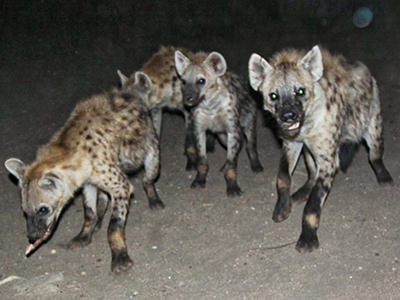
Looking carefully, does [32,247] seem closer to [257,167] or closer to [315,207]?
[315,207]

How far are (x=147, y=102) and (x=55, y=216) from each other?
4.15 feet

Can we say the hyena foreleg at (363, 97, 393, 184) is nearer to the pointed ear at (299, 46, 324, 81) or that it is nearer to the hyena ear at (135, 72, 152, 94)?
the pointed ear at (299, 46, 324, 81)

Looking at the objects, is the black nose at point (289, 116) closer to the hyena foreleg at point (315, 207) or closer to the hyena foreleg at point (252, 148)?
the hyena foreleg at point (315, 207)

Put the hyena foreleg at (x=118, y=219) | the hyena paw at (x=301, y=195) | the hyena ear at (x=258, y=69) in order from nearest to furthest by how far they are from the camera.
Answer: the hyena foreleg at (x=118, y=219) → the hyena ear at (x=258, y=69) → the hyena paw at (x=301, y=195)

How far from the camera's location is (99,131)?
312 centimetres

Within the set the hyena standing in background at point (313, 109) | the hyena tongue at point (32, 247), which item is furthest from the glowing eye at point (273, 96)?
the hyena tongue at point (32, 247)

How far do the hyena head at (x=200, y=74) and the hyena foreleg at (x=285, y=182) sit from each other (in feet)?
2.57

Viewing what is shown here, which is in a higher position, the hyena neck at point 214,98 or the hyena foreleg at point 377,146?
the hyena neck at point 214,98

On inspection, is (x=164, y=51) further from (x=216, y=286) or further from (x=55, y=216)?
(x=216, y=286)

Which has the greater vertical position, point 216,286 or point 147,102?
A: point 147,102

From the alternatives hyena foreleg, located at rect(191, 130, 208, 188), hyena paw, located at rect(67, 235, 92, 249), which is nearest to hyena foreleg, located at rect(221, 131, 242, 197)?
hyena foreleg, located at rect(191, 130, 208, 188)

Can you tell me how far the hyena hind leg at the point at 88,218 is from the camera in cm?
321

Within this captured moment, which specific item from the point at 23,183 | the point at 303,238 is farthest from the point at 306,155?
the point at 23,183

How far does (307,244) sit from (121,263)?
104 cm
